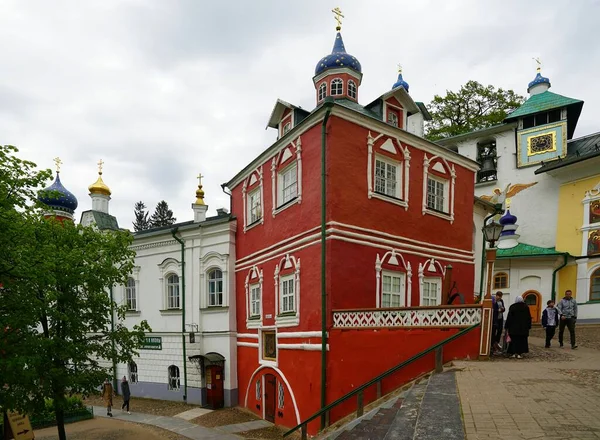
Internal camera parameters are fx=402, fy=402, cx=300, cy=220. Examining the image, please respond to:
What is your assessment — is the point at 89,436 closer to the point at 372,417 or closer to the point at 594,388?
the point at 372,417

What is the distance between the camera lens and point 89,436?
1524 cm

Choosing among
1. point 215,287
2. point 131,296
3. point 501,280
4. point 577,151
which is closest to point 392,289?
point 215,287

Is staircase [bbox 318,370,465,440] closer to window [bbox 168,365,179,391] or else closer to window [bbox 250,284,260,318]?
window [bbox 250,284,260,318]

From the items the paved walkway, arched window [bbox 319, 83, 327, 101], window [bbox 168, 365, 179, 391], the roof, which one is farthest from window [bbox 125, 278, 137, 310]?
the roof

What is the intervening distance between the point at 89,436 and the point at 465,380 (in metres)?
14.3

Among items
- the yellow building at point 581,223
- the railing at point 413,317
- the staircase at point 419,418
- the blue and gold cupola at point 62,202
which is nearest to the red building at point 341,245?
the railing at point 413,317

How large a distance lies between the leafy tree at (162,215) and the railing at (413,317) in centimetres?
4953

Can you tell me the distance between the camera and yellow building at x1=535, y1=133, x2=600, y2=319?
21766 mm

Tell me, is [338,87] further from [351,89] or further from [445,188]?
[445,188]

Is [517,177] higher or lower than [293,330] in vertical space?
higher

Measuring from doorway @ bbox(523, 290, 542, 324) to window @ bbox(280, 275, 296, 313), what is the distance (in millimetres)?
16596

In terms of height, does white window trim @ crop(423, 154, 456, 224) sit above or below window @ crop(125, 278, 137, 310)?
above

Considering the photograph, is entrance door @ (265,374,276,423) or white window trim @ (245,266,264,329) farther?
white window trim @ (245,266,264,329)

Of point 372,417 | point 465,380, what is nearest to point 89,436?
point 372,417
